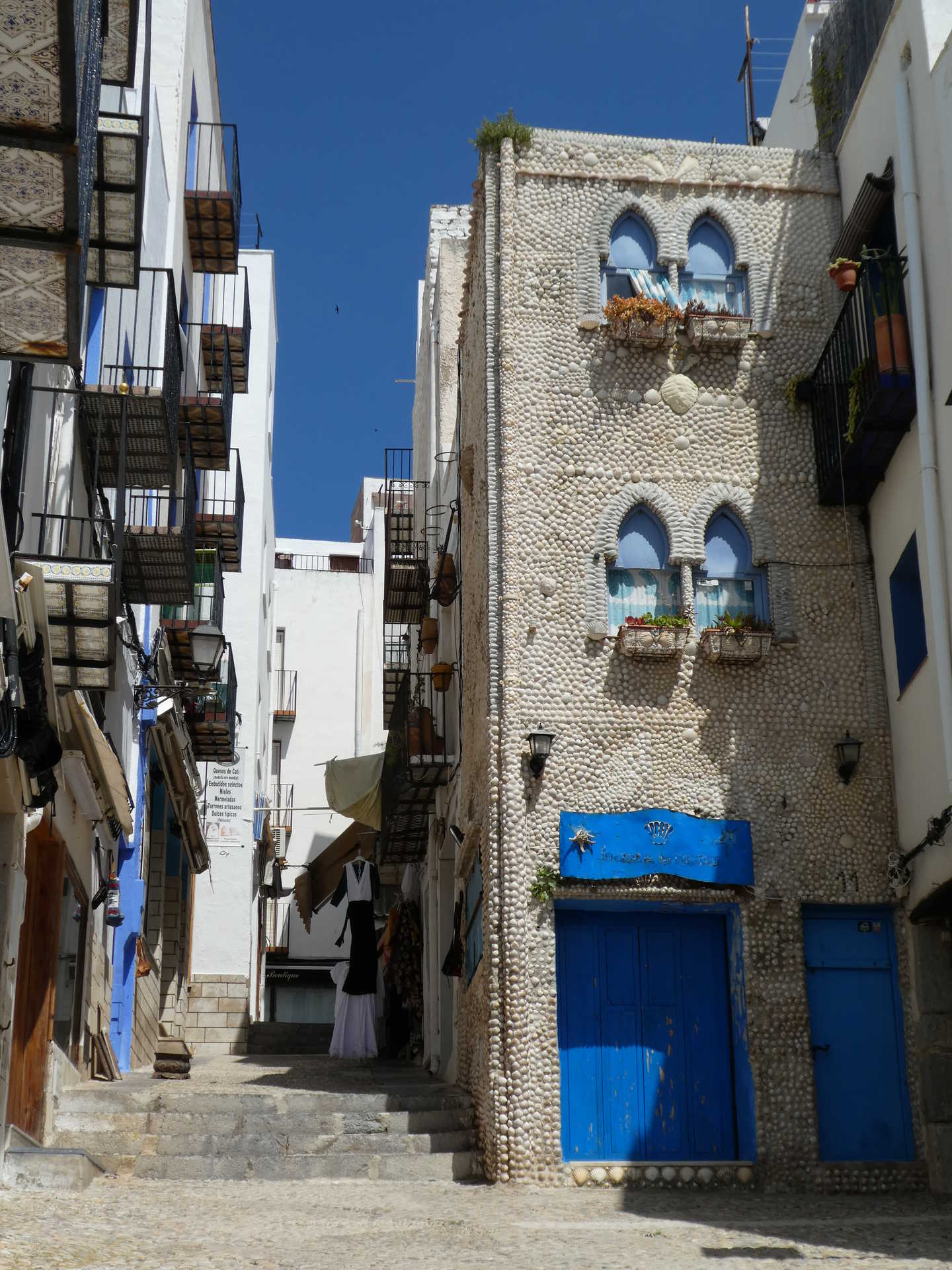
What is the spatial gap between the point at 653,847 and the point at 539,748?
4.58ft

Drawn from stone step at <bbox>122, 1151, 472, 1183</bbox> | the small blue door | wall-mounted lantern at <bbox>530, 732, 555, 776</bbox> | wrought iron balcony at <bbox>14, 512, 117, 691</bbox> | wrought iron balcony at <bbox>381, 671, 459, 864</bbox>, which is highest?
wrought iron balcony at <bbox>381, 671, 459, 864</bbox>

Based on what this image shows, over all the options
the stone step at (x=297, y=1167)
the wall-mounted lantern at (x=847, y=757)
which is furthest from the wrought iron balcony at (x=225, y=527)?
the stone step at (x=297, y=1167)

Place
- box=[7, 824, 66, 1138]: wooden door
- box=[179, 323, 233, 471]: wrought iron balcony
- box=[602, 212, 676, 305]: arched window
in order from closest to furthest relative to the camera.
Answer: box=[7, 824, 66, 1138]: wooden door < box=[602, 212, 676, 305]: arched window < box=[179, 323, 233, 471]: wrought iron balcony

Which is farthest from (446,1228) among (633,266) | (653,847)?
(633,266)

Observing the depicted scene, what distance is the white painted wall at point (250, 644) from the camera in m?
27.2

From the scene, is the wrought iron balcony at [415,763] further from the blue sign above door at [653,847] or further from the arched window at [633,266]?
the arched window at [633,266]

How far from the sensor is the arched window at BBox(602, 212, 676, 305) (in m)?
15.4

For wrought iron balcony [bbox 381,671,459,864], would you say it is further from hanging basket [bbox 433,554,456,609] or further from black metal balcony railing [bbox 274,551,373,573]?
black metal balcony railing [bbox 274,551,373,573]

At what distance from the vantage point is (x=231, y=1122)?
40.5ft

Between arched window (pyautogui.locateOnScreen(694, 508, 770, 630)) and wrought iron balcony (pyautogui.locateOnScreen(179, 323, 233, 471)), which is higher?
wrought iron balcony (pyautogui.locateOnScreen(179, 323, 233, 471))

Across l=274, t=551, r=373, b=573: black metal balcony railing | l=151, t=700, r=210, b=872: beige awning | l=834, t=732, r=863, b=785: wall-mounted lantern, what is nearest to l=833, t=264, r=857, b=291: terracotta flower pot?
l=834, t=732, r=863, b=785: wall-mounted lantern

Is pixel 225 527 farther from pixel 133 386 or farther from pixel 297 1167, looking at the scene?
pixel 297 1167

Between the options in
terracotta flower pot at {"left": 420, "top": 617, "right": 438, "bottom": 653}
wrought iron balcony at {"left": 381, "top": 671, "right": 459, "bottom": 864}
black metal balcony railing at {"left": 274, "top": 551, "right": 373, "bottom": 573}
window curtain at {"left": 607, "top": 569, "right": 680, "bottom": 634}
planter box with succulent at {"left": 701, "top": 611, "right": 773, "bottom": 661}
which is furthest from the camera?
black metal balcony railing at {"left": 274, "top": 551, "right": 373, "bottom": 573}

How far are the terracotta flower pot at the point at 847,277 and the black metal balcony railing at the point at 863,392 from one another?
0.38 ft
